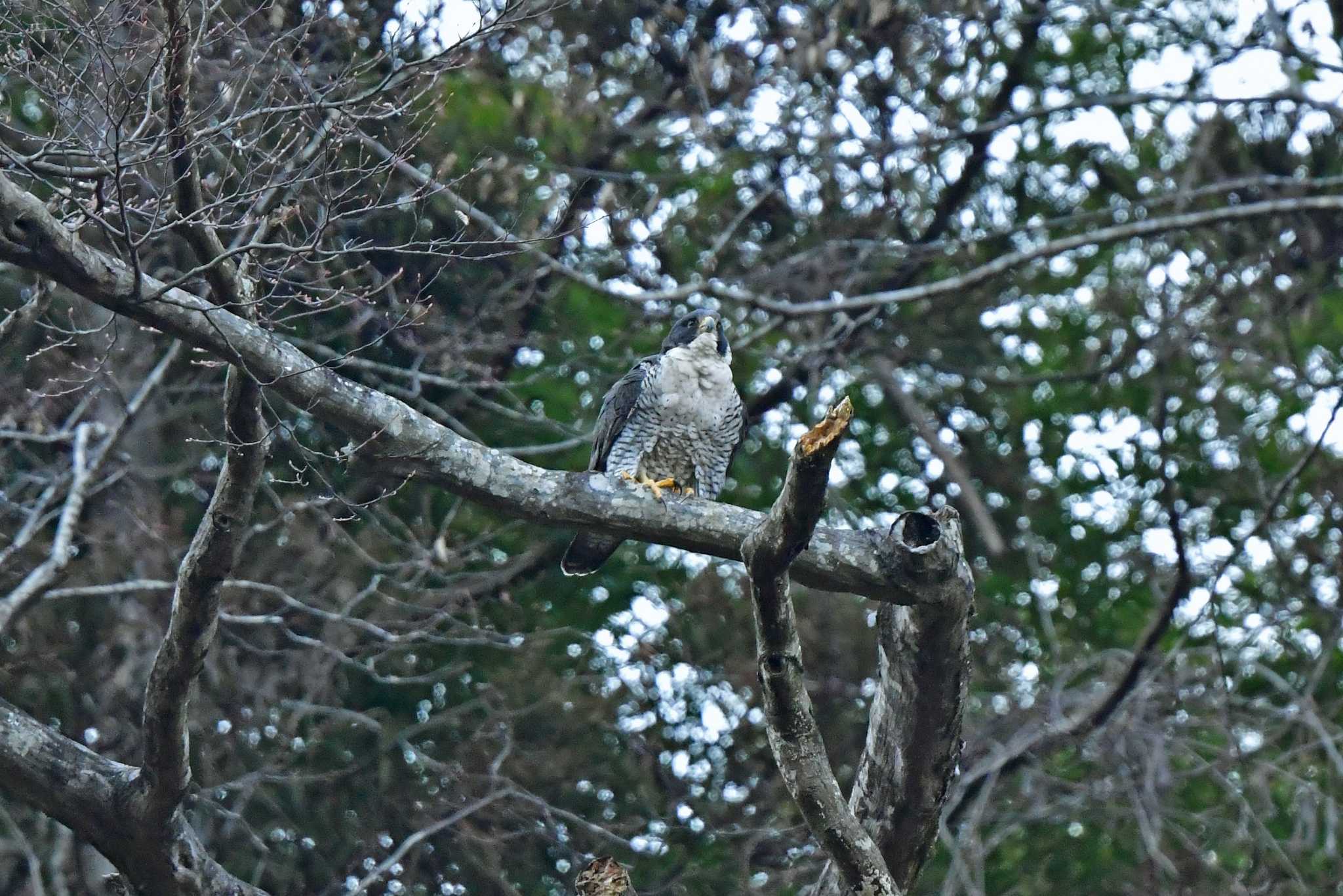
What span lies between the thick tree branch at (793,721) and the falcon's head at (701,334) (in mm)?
2957

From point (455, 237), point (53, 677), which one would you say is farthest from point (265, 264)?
point (53, 677)

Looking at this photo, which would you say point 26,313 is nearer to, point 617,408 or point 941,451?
point 617,408

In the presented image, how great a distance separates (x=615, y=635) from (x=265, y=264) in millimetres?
3536

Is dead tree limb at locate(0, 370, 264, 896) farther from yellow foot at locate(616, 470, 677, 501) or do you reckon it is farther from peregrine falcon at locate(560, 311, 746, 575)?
peregrine falcon at locate(560, 311, 746, 575)

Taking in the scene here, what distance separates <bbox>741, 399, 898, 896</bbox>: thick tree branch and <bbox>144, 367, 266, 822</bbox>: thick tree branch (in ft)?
4.36

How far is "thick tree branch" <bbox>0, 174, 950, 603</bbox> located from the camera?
10.8 ft

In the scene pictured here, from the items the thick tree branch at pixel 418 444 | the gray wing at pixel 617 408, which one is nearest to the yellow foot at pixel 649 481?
the gray wing at pixel 617 408

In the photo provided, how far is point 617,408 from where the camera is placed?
6.20 m

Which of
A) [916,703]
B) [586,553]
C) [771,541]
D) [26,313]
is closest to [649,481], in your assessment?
[586,553]

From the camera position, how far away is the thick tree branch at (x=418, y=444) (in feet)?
10.8

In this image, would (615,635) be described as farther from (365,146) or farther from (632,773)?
(365,146)

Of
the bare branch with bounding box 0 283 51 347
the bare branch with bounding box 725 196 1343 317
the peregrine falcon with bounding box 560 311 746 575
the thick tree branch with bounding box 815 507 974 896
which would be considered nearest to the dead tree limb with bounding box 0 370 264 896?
the bare branch with bounding box 0 283 51 347

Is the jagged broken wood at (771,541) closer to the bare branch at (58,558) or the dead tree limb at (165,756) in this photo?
the dead tree limb at (165,756)

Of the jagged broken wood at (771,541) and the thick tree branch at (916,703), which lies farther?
the thick tree branch at (916,703)
